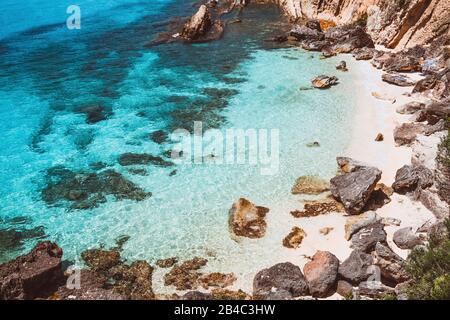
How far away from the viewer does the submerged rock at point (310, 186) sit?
18.0m

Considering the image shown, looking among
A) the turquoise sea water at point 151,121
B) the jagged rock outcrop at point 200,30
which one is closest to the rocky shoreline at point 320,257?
the turquoise sea water at point 151,121

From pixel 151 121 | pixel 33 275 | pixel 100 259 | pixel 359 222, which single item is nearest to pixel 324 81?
pixel 151 121

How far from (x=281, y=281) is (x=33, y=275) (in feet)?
29.4

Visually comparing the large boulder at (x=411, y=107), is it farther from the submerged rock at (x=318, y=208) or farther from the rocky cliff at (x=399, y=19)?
the submerged rock at (x=318, y=208)

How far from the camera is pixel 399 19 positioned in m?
32.0

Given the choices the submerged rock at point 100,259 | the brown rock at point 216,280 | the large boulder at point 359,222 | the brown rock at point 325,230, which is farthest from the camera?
the brown rock at point 325,230

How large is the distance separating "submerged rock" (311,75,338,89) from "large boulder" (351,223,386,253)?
1617cm

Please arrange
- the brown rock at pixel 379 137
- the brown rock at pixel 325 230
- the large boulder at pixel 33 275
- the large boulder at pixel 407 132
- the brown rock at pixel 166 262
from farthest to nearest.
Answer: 1. the brown rock at pixel 379 137
2. the large boulder at pixel 407 132
3. the brown rock at pixel 325 230
4. the brown rock at pixel 166 262
5. the large boulder at pixel 33 275

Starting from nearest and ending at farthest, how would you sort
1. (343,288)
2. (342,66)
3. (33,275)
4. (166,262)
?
(343,288) → (33,275) → (166,262) → (342,66)

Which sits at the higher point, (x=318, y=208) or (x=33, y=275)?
(x=318, y=208)

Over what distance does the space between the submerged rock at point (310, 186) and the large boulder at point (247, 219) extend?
7.00 feet

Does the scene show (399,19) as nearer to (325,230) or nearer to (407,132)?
(407,132)

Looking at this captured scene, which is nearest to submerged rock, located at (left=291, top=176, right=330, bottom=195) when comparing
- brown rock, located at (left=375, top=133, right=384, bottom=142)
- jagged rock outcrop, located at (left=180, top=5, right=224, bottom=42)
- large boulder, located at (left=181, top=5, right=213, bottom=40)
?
brown rock, located at (left=375, top=133, right=384, bottom=142)
